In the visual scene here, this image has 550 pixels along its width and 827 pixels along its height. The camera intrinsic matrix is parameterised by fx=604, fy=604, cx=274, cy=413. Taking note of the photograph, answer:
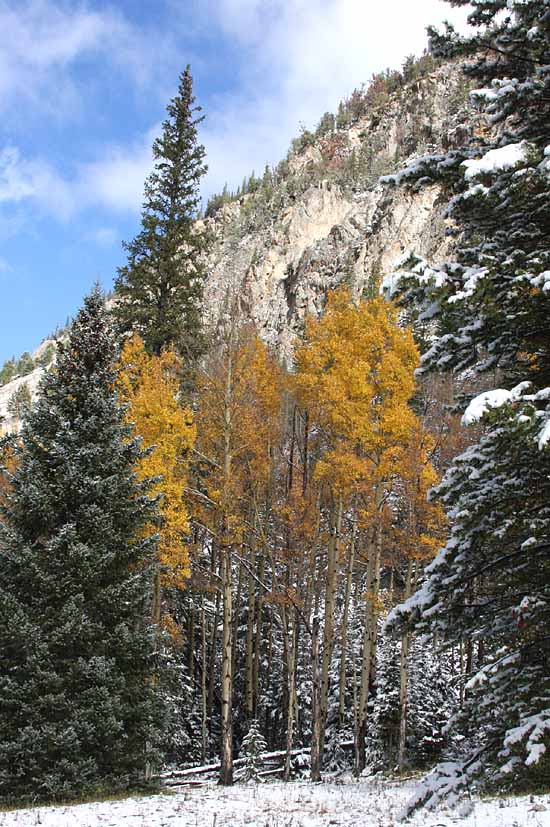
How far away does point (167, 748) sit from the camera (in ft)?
65.0

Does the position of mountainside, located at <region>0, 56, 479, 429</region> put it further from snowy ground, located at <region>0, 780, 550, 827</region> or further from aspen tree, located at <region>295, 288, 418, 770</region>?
snowy ground, located at <region>0, 780, 550, 827</region>

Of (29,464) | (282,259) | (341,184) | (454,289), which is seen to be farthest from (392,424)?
(341,184)

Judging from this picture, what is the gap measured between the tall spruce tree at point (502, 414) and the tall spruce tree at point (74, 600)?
7.18 meters

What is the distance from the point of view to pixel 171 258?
67.7 feet

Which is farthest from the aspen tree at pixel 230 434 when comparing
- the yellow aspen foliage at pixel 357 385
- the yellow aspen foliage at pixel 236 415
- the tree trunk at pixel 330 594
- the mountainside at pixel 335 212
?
the mountainside at pixel 335 212

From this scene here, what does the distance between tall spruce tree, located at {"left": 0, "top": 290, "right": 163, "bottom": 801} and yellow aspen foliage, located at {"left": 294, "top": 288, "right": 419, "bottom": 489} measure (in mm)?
4685

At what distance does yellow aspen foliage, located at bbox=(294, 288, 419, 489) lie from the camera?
14336 millimetres

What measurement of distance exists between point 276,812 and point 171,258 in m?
16.6

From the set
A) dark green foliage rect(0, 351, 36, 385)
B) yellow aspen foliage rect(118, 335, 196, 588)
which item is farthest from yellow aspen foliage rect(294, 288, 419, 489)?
dark green foliage rect(0, 351, 36, 385)

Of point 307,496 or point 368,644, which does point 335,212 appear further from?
point 368,644

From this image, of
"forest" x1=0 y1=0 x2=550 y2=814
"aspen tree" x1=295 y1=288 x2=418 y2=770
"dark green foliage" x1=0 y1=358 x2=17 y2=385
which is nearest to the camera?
"forest" x1=0 y1=0 x2=550 y2=814

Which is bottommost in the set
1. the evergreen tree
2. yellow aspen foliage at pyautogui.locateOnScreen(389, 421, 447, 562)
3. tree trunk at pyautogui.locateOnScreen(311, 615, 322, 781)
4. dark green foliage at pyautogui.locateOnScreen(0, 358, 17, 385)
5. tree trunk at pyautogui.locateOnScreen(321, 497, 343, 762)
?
the evergreen tree

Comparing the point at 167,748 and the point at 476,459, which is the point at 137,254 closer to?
the point at 167,748

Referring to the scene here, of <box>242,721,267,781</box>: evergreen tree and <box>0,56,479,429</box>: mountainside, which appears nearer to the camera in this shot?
<box>242,721,267,781</box>: evergreen tree
